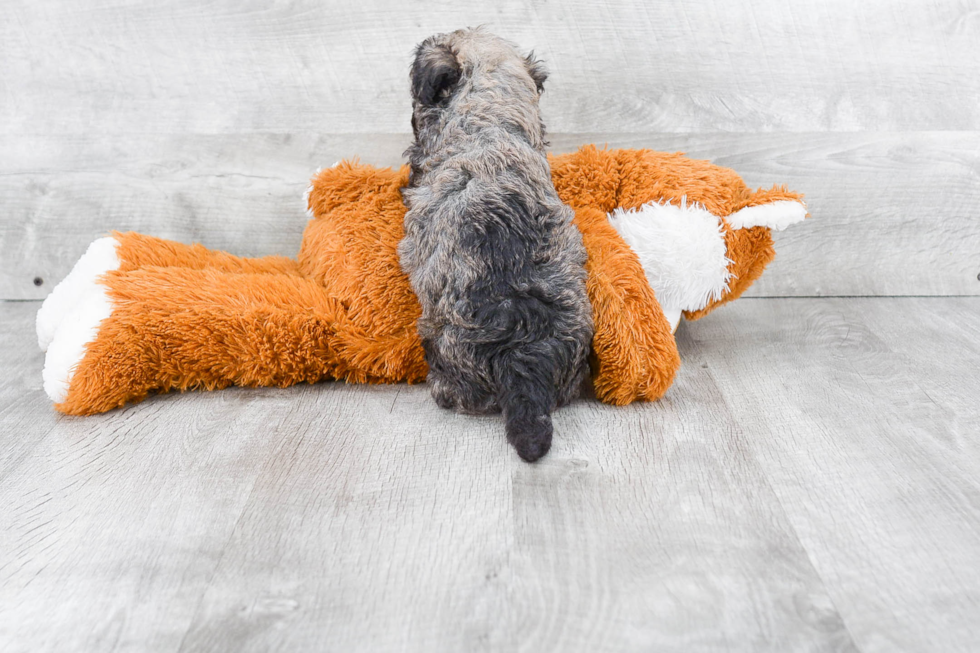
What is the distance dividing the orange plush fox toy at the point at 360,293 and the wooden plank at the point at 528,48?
0.28 m

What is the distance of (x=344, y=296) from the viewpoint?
1348 millimetres

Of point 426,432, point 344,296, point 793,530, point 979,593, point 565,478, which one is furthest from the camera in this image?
point 344,296

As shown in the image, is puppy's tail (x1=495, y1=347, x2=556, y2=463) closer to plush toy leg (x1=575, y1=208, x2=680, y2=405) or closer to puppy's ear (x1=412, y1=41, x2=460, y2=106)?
plush toy leg (x1=575, y1=208, x2=680, y2=405)

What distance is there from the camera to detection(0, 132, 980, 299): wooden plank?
5.63ft

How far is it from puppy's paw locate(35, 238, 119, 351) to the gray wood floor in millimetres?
119

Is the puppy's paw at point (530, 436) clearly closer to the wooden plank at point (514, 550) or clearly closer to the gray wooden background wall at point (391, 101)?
the wooden plank at point (514, 550)

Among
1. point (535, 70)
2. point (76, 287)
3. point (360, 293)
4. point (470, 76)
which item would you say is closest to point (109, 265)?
point (76, 287)

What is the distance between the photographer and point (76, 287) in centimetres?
142

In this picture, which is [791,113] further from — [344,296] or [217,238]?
[217,238]

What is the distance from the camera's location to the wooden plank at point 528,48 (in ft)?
5.40

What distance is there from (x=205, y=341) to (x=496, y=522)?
2.08 ft

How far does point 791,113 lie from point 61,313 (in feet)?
5.13

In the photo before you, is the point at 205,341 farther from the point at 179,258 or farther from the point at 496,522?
the point at 496,522

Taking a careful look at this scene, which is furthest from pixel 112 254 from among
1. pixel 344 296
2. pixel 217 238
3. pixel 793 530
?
pixel 793 530
